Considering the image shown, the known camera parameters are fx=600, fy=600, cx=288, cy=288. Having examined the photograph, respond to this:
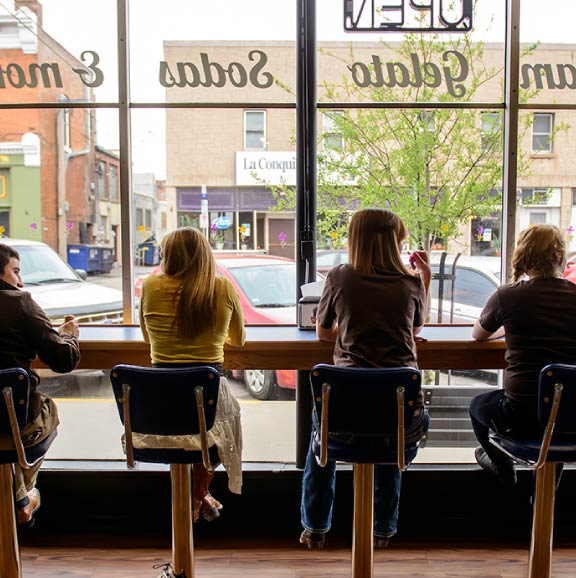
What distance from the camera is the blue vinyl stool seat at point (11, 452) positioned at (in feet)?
5.73

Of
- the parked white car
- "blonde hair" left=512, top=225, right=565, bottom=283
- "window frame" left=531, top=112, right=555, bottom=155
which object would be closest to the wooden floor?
the parked white car

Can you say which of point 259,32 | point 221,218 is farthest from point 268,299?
point 259,32

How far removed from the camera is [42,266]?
124 inches

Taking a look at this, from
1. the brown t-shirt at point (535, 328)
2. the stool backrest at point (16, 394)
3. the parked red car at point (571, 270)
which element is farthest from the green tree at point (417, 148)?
the stool backrest at point (16, 394)

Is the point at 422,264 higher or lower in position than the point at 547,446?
higher

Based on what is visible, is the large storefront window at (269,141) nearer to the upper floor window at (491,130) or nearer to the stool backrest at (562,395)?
the upper floor window at (491,130)

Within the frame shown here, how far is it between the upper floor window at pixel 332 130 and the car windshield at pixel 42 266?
58.6 inches

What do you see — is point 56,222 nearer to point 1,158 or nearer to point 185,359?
point 1,158

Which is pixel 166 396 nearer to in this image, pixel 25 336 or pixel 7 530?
pixel 25 336

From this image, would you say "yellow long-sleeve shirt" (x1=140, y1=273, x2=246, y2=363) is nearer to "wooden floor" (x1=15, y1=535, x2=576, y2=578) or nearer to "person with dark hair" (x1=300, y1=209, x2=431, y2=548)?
"person with dark hair" (x1=300, y1=209, x2=431, y2=548)

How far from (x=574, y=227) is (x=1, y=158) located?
2.97m

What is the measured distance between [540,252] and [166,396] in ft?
4.32

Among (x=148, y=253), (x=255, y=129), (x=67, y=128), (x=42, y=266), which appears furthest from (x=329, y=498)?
(x=67, y=128)

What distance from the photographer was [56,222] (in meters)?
3.13
